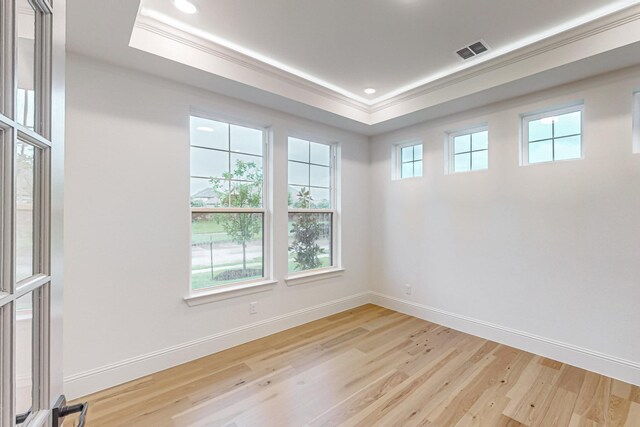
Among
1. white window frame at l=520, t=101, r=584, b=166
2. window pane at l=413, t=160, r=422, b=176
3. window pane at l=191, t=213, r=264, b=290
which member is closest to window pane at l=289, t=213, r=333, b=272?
window pane at l=191, t=213, r=264, b=290

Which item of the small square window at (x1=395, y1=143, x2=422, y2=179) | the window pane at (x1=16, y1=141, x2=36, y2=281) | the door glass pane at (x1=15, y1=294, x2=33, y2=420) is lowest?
the door glass pane at (x1=15, y1=294, x2=33, y2=420)

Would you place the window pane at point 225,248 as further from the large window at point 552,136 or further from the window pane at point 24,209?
the large window at point 552,136

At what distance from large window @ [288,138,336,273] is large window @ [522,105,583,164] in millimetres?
2202

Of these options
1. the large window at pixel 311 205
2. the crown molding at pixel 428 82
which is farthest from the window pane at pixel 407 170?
the large window at pixel 311 205

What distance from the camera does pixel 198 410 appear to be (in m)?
2.04

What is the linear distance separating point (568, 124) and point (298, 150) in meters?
2.73

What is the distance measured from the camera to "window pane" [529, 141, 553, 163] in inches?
112

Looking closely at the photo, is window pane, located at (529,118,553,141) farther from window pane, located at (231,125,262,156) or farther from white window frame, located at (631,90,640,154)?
window pane, located at (231,125,262,156)

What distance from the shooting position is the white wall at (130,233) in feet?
7.19

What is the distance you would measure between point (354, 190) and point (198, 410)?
306 cm

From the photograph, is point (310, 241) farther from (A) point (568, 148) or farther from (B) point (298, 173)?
(A) point (568, 148)

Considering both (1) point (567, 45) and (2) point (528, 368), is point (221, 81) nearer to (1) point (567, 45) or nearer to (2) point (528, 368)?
(1) point (567, 45)

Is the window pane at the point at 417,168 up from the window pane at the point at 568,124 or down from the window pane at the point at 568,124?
down

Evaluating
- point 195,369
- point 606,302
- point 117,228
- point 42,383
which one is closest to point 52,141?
point 42,383
